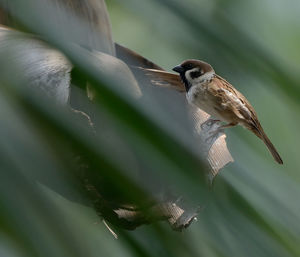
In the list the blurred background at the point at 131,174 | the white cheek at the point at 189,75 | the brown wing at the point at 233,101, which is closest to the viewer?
the blurred background at the point at 131,174

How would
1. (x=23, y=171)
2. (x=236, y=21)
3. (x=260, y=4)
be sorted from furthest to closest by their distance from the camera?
(x=260, y=4)
(x=236, y=21)
(x=23, y=171)

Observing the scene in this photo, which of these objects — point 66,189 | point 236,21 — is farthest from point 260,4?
point 66,189

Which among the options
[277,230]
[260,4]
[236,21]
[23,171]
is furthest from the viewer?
[260,4]

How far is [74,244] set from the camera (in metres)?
0.24

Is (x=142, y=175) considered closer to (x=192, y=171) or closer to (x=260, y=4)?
(x=192, y=171)

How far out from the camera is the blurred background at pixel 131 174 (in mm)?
234

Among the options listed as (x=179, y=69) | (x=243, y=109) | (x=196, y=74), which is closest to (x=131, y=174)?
(x=243, y=109)

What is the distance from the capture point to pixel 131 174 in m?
0.28

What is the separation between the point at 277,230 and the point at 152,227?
8cm

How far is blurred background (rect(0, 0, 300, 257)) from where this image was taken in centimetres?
23

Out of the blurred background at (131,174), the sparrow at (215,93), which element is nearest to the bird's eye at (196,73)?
the sparrow at (215,93)

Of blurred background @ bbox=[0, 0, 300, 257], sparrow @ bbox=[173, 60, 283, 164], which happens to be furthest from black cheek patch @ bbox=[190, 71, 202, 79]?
blurred background @ bbox=[0, 0, 300, 257]

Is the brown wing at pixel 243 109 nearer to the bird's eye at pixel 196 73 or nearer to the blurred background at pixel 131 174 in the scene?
the bird's eye at pixel 196 73

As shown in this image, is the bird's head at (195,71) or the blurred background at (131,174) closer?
the blurred background at (131,174)
